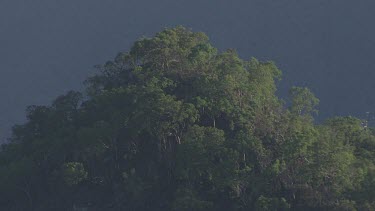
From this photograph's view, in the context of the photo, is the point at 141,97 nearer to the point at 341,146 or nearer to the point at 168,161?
the point at 168,161

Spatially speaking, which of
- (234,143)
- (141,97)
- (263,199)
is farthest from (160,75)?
(263,199)

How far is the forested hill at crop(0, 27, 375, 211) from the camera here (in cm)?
1672

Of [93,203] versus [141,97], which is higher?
[141,97]

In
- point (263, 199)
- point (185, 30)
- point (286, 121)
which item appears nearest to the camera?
point (263, 199)

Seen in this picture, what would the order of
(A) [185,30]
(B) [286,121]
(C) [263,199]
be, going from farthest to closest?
(A) [185,30] < (B) [286,121] < (C) [263,199]

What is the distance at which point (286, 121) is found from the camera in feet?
58.6

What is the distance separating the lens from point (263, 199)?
16.3 meters

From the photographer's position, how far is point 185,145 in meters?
17.1

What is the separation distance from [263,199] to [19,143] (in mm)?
7279

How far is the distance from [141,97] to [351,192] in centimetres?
501

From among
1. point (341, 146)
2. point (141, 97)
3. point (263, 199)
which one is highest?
point (141, 97)

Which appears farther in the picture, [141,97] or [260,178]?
[141,97]

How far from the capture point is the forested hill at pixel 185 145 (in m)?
16.7

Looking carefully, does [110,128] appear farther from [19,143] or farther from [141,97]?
[19,143]
